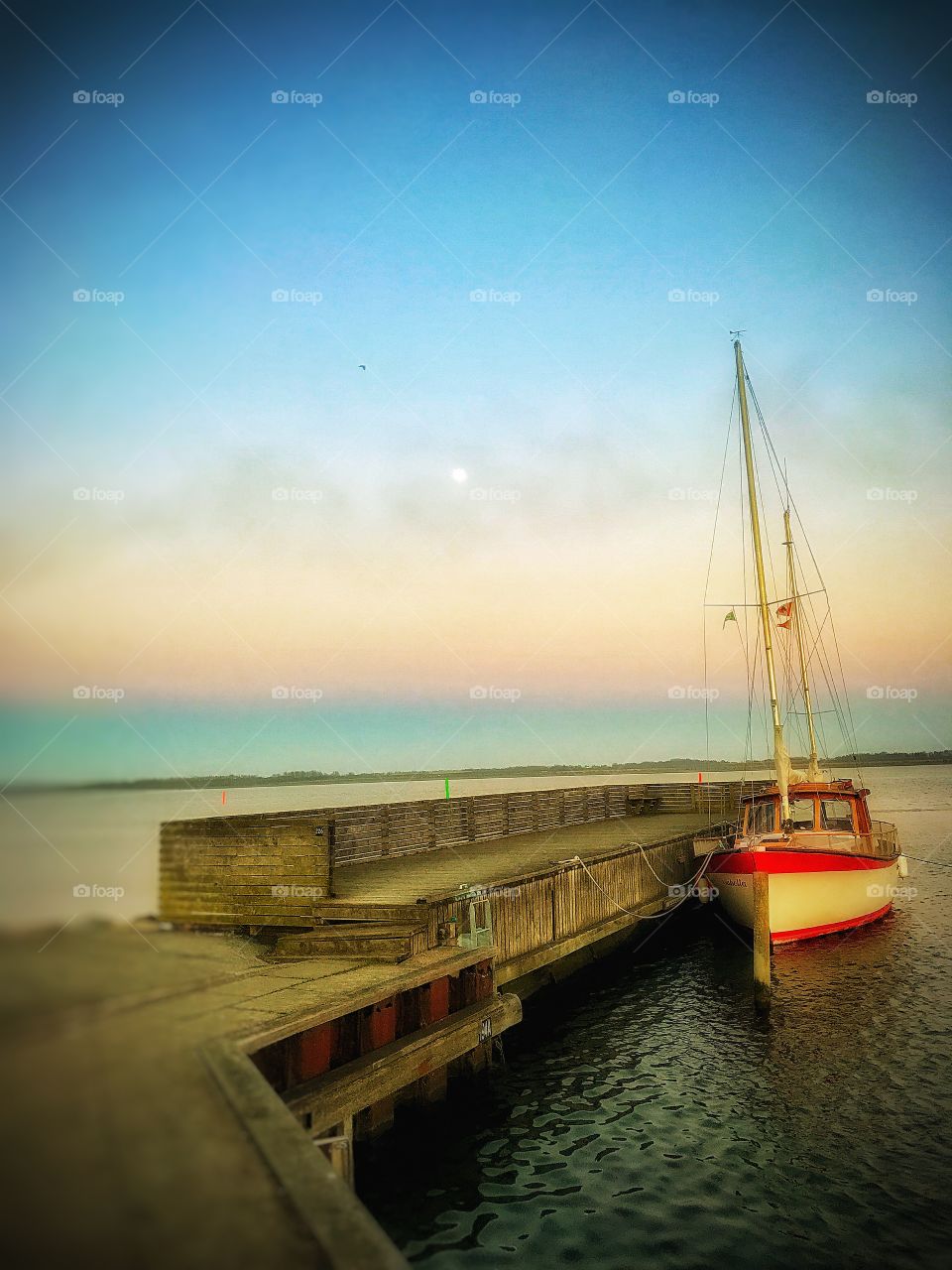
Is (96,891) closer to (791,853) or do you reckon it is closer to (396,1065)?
(396,1065)

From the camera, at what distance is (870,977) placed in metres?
18.1

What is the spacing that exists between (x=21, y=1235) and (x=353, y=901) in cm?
863

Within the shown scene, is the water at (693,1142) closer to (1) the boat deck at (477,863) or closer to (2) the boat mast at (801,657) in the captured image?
(1) the boat deck at (477,863)

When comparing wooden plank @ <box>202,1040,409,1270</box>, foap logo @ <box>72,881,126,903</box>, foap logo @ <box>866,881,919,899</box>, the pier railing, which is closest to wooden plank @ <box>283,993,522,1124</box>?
the pier railing

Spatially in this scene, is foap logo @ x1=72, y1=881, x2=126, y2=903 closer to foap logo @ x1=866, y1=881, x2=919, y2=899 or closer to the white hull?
the white hull

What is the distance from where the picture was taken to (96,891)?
533cm

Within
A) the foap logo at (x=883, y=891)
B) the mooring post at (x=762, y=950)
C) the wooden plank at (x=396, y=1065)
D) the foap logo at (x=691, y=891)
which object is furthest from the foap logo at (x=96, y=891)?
the foap logo at (x=883, y=891)

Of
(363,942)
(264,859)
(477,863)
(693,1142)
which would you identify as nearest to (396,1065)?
(363,942)

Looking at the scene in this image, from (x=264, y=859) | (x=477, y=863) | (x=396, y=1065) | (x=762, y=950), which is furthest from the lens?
(x=477, y=863)

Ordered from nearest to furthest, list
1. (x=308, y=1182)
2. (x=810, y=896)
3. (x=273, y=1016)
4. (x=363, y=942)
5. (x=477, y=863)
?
(x=308, y=1182) < (x=273, y=1016) < (x=363, y=942) < (x=477, y=863) < (x=810, y=896)

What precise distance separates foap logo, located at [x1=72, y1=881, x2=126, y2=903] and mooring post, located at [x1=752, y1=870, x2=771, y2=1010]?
545 inches

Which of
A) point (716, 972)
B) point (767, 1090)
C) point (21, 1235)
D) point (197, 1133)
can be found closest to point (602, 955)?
point (716, 972)

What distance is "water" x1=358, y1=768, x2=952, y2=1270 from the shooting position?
7.88 metres

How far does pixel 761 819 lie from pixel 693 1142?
47.3ft
